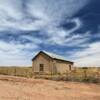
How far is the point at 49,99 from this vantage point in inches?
547

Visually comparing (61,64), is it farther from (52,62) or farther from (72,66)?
(72,66)

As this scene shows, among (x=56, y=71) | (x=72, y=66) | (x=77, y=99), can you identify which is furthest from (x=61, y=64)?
(x=77, y=99)

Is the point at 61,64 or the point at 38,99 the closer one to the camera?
the point at 38,99

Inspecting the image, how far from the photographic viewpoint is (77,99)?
14461mm

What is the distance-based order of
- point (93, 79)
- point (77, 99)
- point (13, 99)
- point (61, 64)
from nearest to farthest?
1. point (13, 99)
2. point (77, 99)
3. point (93, 79)
4. point (61, 64)


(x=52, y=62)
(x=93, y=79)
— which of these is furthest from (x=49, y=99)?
(x=52, y=62)

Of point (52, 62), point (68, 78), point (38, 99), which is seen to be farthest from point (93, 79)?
point (38, 99)

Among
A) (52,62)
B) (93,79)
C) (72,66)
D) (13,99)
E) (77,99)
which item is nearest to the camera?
(13,99)

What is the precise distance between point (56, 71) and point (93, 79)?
39.9 feet

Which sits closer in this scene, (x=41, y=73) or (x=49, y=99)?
(x=49, y=99)

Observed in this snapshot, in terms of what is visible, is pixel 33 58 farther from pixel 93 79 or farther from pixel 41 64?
pixel 93 79

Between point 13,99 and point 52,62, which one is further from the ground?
point 52,62

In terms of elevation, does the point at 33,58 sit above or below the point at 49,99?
above

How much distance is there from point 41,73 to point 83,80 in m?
12.3
